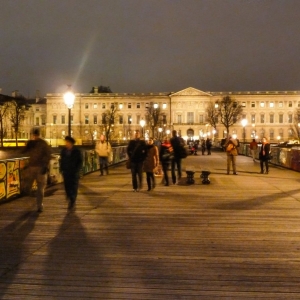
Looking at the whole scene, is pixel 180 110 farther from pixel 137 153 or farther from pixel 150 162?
pixel 137 153

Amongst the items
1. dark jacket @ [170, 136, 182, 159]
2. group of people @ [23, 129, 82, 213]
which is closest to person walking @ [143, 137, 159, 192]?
dark jacket @ [170, 136, 182, 159]

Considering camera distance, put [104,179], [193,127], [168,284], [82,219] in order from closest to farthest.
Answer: [168,284] → [82,219] → [104,179] → [193,127]

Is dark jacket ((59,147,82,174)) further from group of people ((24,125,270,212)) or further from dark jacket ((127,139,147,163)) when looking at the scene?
dark jacket ((127,139,147,163))

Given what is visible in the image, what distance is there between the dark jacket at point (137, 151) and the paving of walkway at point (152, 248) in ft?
5.33

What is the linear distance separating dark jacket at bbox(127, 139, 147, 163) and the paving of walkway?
162 centimetres

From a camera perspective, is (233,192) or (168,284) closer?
(168,284)

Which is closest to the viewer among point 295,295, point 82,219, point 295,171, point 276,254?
point 295,295

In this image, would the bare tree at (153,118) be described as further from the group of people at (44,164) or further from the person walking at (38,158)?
the person walking at (38,158)

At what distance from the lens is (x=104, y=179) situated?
22656mm

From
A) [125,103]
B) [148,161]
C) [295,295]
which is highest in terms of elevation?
[125,103]

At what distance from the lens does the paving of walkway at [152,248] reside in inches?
256

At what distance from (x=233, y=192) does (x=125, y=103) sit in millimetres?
142502

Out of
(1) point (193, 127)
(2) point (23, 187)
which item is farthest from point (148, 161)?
(1) point (193, 127)

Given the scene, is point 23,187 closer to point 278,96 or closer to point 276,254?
point 276,254
